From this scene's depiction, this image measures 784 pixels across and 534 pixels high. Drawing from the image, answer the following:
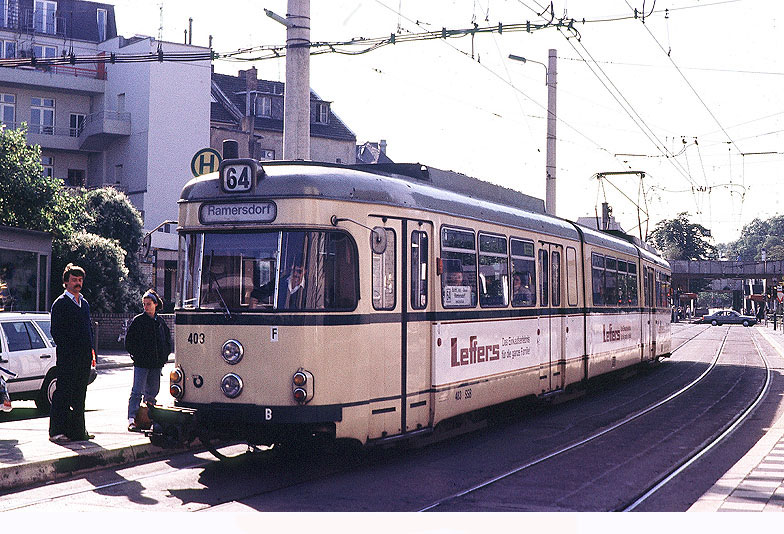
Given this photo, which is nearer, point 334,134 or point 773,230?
point 334,134

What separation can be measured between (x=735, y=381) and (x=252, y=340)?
16.8 metres

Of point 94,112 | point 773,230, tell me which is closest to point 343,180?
point 94,112

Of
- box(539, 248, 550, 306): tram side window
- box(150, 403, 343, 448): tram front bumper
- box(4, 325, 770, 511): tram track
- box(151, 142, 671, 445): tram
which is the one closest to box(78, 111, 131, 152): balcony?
box(539, 248, 550, 306): tram side window

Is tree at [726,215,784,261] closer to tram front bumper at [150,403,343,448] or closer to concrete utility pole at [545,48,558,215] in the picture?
concrete utility pole at [545,48,558,215]

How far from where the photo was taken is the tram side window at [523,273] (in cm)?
1374

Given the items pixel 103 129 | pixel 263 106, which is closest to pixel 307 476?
pixel 103 129

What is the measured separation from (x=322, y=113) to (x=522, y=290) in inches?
2066

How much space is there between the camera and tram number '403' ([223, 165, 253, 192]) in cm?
990

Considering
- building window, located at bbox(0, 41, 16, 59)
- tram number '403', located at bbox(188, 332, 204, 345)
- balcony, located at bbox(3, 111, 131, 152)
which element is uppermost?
building window, located at bbox(0, 41, 16, 59)

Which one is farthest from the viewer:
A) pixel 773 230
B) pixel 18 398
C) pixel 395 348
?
pixel 773 230

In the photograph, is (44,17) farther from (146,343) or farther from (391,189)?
(391,189)

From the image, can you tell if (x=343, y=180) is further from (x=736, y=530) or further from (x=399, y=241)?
(x=736, y=530)

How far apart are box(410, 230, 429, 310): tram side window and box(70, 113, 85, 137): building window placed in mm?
47967

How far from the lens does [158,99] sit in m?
51.7
